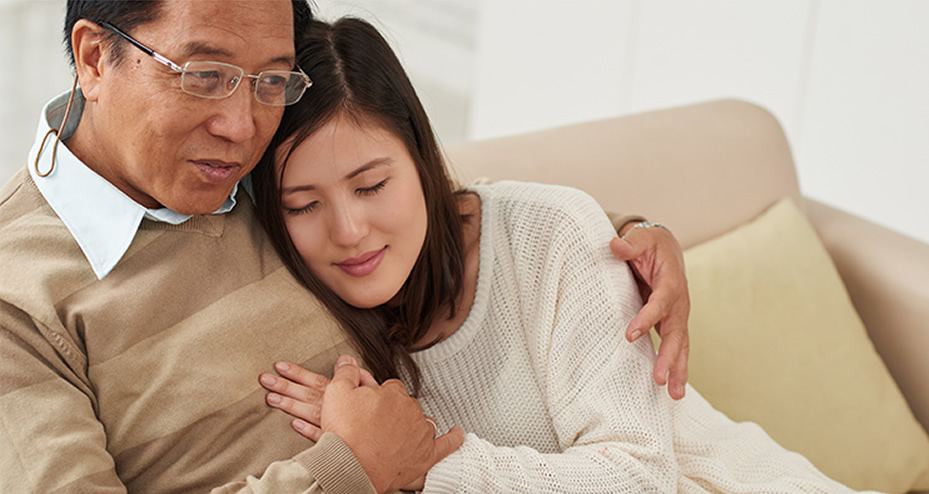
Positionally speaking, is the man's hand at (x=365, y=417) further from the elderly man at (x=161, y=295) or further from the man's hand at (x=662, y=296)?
the man's hand at (x=662, y=296)

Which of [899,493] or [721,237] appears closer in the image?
[899,493]

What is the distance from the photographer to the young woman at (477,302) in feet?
4.36

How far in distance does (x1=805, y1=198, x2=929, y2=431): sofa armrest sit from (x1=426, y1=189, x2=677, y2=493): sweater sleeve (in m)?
0.95

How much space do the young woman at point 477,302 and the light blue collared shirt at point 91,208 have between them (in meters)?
0.22

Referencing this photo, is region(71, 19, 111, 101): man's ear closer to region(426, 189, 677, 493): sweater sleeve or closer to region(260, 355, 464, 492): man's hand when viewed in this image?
region(260, 355, 464, 492): man's hand

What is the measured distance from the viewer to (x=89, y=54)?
44.5 inches

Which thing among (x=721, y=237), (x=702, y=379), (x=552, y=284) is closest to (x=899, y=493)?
(x=702, y=379)

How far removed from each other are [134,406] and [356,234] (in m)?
0.39

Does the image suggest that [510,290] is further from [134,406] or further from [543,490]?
[134,406]

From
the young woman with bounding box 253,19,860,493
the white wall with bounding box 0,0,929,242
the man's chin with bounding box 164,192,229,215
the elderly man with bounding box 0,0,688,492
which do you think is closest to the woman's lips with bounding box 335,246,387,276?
the young woman with bounding box 253,19,860,493

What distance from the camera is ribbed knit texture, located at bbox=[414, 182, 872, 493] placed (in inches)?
53.8

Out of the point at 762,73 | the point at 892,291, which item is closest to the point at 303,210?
the point at 892,291

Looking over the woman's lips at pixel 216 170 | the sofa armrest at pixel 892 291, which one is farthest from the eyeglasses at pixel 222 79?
the sofa armrest at pixel 892 291

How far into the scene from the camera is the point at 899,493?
6.45ft
